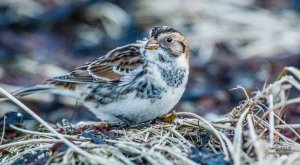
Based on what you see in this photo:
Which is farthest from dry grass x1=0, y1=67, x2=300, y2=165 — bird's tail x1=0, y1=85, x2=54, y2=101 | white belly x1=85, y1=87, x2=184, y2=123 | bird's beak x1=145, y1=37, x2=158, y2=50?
bird's tail x1=0, y1=85, x2=54, y2=101

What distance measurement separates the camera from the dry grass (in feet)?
12.2

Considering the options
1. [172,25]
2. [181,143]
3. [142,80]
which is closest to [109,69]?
[142,80]

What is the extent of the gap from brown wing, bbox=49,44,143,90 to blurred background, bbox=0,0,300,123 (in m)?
1.77

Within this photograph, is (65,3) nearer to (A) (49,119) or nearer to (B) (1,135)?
(A) (49,119)

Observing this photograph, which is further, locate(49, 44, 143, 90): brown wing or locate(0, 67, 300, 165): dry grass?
locate(49, 44, 143, 90): brown wing

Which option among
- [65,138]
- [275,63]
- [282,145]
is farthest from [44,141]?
[275,63]

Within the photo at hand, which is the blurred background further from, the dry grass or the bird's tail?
the dry grass

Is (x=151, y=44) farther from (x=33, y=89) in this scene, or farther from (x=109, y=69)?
(x=33, y=89)

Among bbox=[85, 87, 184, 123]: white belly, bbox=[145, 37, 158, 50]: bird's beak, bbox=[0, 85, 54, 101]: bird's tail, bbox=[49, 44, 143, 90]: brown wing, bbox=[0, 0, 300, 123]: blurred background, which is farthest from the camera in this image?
bbox=[0, 0, 300, 123]: blurred background

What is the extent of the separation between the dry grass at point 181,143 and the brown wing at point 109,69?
69cm

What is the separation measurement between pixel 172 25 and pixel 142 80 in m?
4.01

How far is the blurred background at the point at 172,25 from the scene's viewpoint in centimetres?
771

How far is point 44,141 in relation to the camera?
13.2ft

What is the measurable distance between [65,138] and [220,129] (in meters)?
0.95
